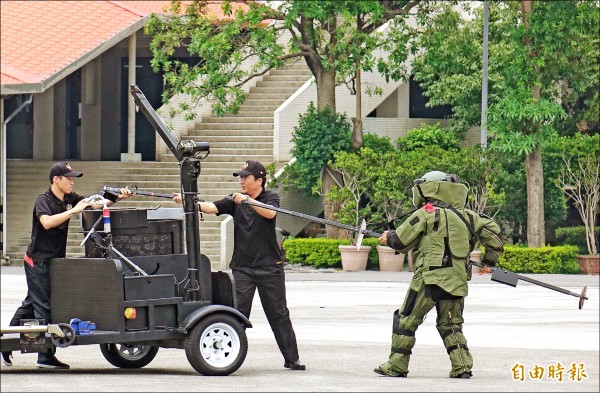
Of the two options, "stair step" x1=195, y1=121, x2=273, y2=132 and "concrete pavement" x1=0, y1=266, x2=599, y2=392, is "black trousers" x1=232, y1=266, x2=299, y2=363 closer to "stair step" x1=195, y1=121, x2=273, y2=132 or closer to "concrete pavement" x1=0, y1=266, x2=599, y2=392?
"concrete pavement" x1=0, y1=266, x2=599, y2=392

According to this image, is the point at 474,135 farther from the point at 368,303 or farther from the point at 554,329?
the point at 554,329

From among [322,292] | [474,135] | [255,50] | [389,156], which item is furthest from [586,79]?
[322,292]

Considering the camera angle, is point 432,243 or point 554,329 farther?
point 554,329

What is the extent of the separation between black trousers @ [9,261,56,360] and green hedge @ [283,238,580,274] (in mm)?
17019

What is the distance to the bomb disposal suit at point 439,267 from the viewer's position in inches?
479

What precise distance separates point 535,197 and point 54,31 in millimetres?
11222

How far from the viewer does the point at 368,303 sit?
2162cm

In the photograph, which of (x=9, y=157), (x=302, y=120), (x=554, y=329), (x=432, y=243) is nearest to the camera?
(x=432, y=243)

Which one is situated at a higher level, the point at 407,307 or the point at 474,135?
the point at 474,135

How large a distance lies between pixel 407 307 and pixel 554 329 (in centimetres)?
577

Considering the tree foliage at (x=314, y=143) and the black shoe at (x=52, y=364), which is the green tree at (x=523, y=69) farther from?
the black shoe at (x=52, y=364)

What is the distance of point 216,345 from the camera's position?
1228 centimetres

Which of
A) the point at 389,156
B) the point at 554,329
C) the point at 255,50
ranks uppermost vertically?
the point at 255,50

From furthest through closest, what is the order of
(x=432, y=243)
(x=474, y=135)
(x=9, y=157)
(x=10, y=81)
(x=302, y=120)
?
(x=9, y=157) → (x=474, y=135) → (x=302, y=120) → (x=10, y=81) → (x=432, y=243)
